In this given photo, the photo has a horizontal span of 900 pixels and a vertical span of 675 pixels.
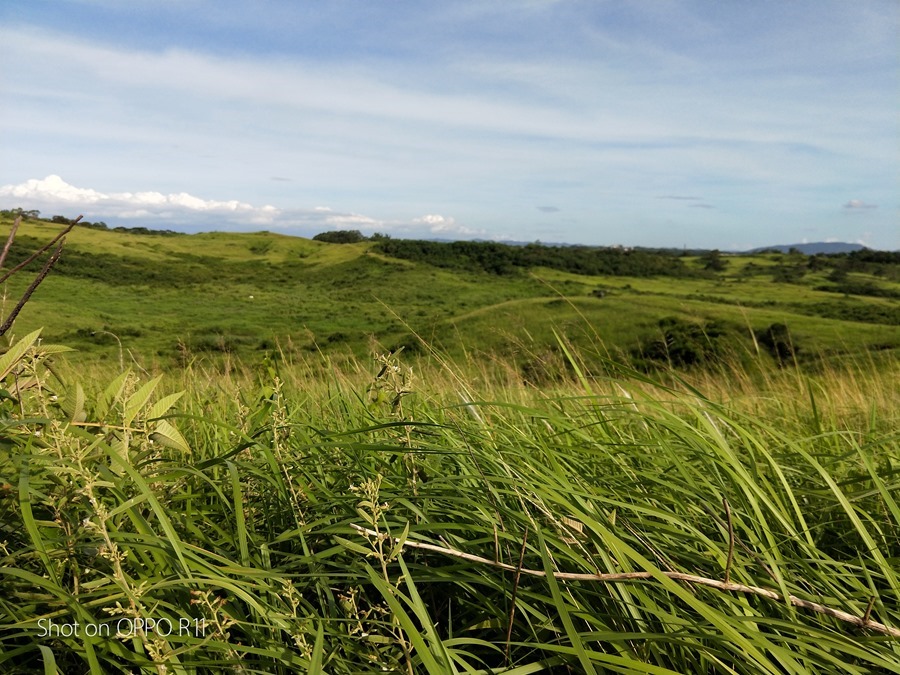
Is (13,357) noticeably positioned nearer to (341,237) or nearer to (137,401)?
(137,401)

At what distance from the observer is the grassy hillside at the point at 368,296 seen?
2545cm

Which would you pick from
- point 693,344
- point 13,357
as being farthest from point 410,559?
point 693,344

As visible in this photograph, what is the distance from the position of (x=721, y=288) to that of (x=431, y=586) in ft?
208

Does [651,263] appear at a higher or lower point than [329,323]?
higher

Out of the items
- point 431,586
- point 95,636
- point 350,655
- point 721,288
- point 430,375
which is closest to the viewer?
point 95,636

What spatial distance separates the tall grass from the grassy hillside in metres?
15.6

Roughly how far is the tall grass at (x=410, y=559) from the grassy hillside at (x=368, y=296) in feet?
51.2

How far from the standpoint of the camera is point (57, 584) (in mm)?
1283

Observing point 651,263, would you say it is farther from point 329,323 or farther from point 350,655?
point 350,655

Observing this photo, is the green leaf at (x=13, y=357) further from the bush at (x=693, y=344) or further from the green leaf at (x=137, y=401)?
the bush at (x=693, y=344)

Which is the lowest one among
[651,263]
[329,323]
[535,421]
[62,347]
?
[329,323]

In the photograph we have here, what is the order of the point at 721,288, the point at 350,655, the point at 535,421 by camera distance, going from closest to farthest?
1. the point at 350,655
2. the point at 535,421
3. the point at 721,288

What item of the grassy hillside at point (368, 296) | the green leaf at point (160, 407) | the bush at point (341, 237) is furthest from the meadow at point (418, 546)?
the bush at point (341, 237)

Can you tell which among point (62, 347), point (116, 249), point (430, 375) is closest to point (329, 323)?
point (116, 249)
